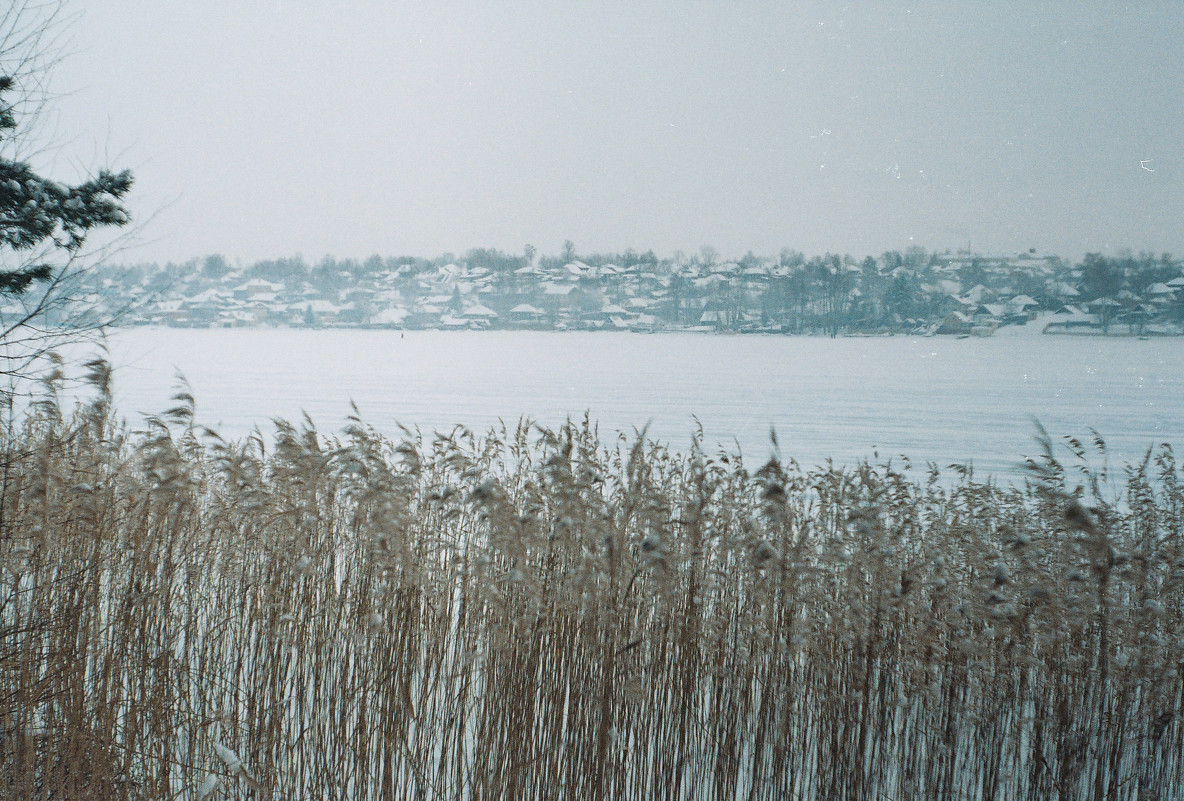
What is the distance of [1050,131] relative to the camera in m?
67.3

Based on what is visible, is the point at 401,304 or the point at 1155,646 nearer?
Answer: the point at 1155,646

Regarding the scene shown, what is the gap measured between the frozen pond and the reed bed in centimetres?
98

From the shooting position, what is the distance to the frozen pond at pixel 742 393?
15523 millimetres

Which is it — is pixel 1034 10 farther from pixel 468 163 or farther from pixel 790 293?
pixel 468 163

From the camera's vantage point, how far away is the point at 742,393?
77.5 ft

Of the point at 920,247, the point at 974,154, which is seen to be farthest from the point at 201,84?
the point at 974,154

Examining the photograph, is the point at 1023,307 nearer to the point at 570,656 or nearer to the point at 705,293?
the point at 705,293

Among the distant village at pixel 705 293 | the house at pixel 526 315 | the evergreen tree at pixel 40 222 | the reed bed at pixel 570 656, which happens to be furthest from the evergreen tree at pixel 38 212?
the house at pixel 526 315

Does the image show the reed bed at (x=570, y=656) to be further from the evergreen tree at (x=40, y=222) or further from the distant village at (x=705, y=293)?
the distant village at (x=705, y=293)

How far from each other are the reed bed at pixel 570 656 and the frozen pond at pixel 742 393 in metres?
0.98

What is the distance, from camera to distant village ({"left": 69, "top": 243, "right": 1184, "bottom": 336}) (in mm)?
44094

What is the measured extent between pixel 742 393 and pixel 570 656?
70.1 ft

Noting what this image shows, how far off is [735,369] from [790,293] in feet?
79.6

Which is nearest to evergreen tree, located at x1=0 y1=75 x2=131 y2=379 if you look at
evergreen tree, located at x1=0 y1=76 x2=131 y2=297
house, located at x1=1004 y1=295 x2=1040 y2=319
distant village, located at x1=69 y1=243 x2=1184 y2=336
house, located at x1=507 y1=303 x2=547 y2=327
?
evergreen tree, located at x1=0 y1=76 x2=131 y2=297
